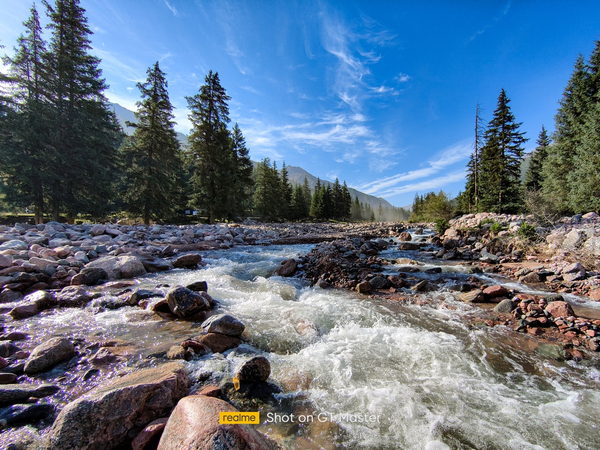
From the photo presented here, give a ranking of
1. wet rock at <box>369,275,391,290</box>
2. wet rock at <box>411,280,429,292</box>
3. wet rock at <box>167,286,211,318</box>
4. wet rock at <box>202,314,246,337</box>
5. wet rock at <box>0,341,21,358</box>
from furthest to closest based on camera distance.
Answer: wet rock at <box>369,275,391,290</box> < wet rock at <box>411,280,429,292</box> < wet rock at <box>167,286,211,318</box> < wet rock at <box>202,314,246,337</box> < wet rock at <box>0,341,21,358</box>

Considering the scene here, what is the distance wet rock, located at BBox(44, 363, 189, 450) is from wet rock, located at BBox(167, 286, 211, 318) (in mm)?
2418

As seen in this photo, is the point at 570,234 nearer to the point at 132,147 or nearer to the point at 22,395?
the point at 22,395

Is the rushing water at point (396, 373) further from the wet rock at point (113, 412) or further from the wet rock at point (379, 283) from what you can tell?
the wet rock at point (379, 283)

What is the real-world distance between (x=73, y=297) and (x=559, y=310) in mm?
11403

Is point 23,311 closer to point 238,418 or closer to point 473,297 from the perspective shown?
point 238,418

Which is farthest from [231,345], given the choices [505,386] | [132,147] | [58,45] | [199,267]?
[58,45]

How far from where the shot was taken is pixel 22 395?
2.54 meters

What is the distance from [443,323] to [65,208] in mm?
25146

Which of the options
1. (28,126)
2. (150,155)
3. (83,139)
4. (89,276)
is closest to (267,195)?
(150,155)

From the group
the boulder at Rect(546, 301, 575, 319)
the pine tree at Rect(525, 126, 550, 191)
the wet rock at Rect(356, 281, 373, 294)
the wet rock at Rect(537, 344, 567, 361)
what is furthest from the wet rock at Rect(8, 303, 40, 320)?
the pine tree at Rect(525, 126, 550, 191)

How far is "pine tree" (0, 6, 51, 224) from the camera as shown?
14969 mm

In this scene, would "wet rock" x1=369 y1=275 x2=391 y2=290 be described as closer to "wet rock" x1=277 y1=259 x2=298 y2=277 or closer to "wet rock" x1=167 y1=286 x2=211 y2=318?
"wet rock" x1=277 y1=259 x2=298 y2=277

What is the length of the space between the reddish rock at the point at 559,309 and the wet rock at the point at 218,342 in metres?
7.00

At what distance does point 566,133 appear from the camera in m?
20.2
